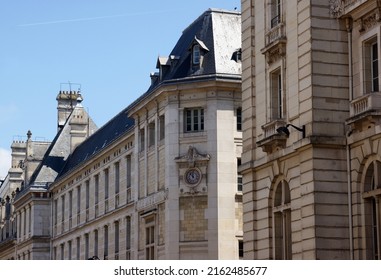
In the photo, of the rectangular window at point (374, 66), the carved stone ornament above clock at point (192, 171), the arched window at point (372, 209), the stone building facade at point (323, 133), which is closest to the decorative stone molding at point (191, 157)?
the carved stone ornament above clock at point (192, 171)

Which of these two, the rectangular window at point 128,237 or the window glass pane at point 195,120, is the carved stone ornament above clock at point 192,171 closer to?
the window glass pane at point 195,120

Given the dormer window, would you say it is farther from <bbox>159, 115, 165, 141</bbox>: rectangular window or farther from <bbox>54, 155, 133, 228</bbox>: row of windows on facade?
<bbox>54, 155, 133, 228</bbox>: row of windows on facade

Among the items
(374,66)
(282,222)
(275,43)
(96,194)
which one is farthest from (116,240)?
(374,66)

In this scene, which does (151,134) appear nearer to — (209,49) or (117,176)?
(209,49)

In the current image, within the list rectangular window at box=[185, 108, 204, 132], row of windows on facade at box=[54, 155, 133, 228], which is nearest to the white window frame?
rectangular window at box=[185, 108, 204, 132]

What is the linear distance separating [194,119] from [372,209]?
24.0 m

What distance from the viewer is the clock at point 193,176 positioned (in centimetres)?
5091

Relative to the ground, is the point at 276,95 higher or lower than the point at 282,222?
higher

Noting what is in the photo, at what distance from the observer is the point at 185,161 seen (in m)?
51.0

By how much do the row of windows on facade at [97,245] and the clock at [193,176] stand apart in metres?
4.51

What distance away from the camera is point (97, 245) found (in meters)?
66.8

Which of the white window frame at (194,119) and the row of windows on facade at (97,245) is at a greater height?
the white window frame at (194,119)
